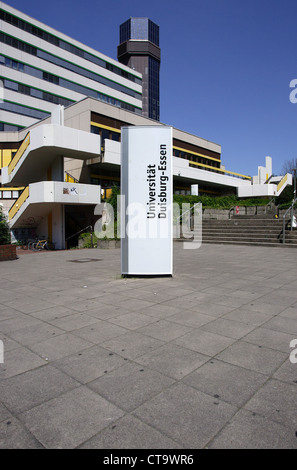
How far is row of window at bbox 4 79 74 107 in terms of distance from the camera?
133 ft

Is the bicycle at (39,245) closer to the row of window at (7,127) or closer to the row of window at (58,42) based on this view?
the row of window at (7,127)

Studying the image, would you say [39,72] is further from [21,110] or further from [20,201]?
[20,201]

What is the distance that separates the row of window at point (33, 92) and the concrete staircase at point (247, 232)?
34.0 metres

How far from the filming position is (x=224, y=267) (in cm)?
1031

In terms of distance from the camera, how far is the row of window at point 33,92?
40.5 m

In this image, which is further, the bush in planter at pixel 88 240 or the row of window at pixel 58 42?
the row of window at pixel 58 42

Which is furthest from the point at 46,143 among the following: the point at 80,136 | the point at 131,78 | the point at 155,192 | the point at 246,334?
the point at 131,78

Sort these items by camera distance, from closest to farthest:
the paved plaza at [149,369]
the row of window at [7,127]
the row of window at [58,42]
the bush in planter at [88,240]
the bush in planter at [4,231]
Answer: the paved plaza at [149,369]
the bush in planter at [4,231]
the bush in planter at [88,240]
the row of window at [7,127]
the row of window at [58,42]

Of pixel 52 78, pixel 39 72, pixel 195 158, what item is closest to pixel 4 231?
pixel 195 158

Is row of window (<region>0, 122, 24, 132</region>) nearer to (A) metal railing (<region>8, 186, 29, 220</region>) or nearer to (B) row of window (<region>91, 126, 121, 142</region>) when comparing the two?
(B) row of window (<region>91, 126, 121, 142</region>)

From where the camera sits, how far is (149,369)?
3359 mm

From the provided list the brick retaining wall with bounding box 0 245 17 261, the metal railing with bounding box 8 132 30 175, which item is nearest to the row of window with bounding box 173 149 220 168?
the metal railing with bounding box 8 132 30 175

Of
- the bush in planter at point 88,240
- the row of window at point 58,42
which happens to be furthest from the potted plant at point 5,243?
the row of window at point 58,42

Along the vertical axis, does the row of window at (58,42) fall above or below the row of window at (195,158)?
above
